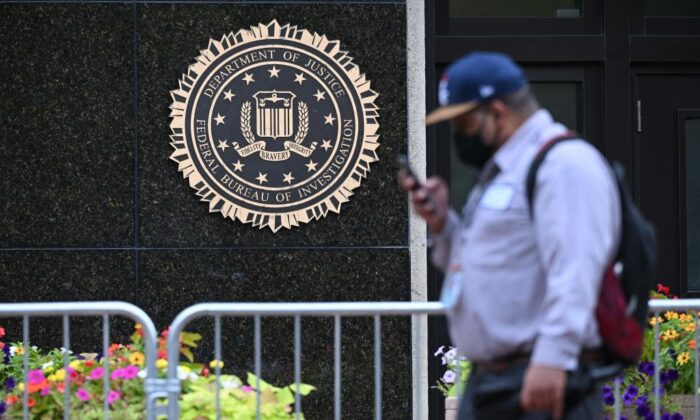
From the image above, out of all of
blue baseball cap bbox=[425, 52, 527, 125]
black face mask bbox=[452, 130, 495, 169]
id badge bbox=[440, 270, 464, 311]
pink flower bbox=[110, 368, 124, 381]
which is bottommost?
pink flower bbox=[110, 368, 124, 381]

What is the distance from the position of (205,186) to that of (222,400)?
254 cm

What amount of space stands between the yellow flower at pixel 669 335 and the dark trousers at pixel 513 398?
8.65 feet

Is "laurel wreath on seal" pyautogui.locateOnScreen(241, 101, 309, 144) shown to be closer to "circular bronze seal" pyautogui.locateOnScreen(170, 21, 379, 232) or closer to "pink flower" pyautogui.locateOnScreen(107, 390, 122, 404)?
"circular bronze seal" pyautogui.locateOnScreen(170, 21, 379, 232)

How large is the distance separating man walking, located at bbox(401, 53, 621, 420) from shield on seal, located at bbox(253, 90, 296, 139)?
4.01 m

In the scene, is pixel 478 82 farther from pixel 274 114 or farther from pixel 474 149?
pixel 274 114

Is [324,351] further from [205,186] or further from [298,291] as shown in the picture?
[205,186]

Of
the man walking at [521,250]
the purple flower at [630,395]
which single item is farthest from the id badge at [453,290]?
the purple flower at [630,395]

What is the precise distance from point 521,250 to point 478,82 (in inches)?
16.7

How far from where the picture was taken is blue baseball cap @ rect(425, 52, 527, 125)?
3.10 m

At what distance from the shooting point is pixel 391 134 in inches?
284

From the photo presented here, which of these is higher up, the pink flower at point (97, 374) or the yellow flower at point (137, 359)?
the yellow flower at point (137, 359)

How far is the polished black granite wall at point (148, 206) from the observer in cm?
715

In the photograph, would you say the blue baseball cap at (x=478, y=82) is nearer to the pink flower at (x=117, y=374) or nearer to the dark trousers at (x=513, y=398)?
the dark trousers at (x=513, y=398)

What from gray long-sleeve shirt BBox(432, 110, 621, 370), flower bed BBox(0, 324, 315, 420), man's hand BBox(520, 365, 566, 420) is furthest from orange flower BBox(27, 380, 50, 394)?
man's hand BBox(520, 365, 566, 420)
